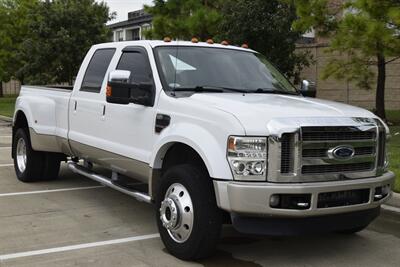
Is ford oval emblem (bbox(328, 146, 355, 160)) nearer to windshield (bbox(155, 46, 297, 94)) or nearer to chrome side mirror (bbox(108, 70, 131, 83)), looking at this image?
windshield (bbox(155, 46, 297, 94))

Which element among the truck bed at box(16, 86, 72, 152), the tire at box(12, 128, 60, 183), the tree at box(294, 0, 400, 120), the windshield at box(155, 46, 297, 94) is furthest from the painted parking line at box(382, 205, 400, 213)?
the tree at box(294, 0, 400, 120)

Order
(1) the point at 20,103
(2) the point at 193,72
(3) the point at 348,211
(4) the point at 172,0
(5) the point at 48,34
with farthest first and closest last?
(5) the point at 48,34 < (4) the point at 172,0 < (1) the point at 20,103 < (2) the point at 193,72 < (3) the point at 348,211

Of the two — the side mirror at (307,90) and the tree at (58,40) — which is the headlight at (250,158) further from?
the tree at (58,40)

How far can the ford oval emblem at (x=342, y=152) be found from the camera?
4695 millimetres

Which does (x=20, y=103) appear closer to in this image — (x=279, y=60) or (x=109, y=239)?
(x=109, y=239)

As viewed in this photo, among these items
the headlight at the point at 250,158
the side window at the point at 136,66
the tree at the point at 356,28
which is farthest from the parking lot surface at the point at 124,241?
the tree at the point at 356,28

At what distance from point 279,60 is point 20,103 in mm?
10355

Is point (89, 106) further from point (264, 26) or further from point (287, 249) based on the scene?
point (264, 26)

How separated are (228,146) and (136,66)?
6.75ft

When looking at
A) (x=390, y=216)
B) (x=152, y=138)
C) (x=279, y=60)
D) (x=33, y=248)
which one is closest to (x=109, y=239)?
(x=33, y=248)

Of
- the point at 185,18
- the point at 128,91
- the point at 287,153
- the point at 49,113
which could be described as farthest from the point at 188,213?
the point at 185,18

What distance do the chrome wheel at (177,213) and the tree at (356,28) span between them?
760cm

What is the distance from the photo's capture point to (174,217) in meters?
5.00

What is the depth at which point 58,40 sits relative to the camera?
27.3 meters
